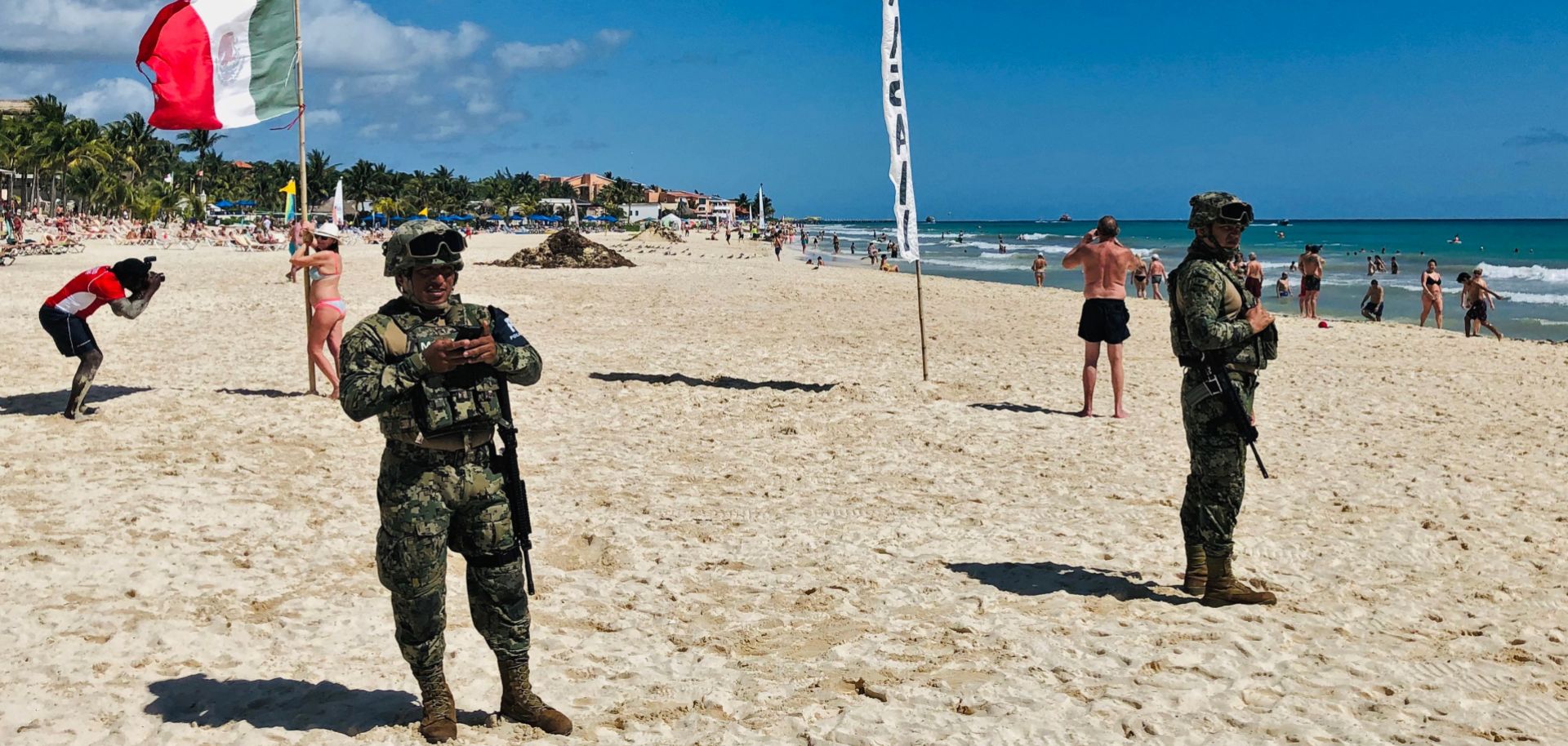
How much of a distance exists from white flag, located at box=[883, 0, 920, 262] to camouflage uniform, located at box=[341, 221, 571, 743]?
8320 millimetres

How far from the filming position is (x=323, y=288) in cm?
1020

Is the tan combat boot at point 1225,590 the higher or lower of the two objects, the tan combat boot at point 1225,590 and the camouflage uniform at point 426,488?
the lower

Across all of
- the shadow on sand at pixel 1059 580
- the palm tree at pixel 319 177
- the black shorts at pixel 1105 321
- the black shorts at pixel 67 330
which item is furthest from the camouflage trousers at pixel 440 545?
the palm tree at pixel 319 177

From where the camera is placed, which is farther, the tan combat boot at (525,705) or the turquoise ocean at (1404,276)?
the turquoise ocean at (1404,276)

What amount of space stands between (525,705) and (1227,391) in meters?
3.40

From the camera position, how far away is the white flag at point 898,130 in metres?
11.8

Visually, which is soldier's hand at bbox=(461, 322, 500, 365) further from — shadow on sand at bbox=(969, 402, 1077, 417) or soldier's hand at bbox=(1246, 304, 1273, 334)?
shadow on sand at bbox=(969, 402, 1077, 417)

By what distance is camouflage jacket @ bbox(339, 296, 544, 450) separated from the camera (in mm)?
3506

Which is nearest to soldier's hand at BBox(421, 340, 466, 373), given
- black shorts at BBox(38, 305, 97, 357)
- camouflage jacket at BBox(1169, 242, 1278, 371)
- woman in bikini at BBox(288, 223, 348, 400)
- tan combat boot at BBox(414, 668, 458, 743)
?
tan combat boot at BBox(414, 668, 458, 743)

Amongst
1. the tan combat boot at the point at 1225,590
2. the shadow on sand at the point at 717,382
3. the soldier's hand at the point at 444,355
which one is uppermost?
the soldier's hand at the point at 444,355

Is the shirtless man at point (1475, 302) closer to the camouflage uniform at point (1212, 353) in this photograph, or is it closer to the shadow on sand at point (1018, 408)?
the shadow on sand at point (1018, 408)

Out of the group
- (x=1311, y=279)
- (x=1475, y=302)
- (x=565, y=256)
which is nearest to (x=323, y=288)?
(x=1475, y=302)

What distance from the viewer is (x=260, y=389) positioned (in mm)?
11086

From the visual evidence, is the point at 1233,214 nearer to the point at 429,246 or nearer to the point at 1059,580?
the point at 1059,580
